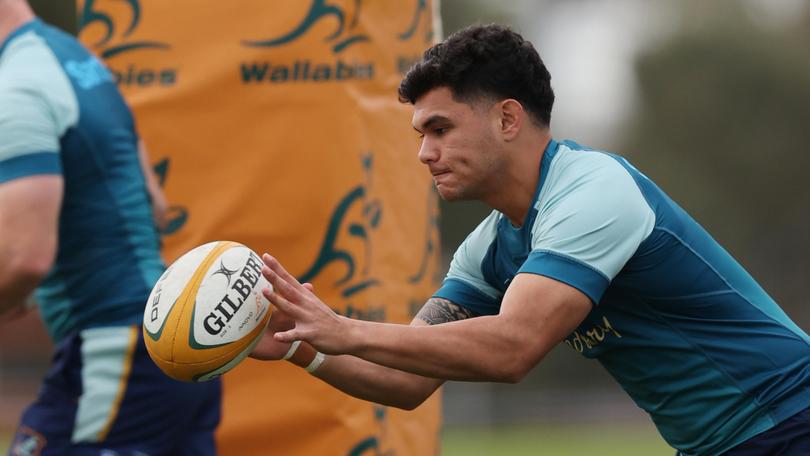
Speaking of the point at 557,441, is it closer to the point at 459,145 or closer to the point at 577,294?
the point at 459,145

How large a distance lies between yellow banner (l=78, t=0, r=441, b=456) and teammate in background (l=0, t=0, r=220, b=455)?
39.7 inches

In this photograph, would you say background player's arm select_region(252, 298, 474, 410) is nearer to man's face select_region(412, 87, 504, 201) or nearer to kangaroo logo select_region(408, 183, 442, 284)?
man's face select_region(412, 87, 504, 201)

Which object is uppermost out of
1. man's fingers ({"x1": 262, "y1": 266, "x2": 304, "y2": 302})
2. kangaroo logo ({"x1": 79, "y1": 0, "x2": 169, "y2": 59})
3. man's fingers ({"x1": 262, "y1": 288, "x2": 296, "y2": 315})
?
man's fingers ({"x1": 262, "y1": 266, "x2": 304, "y2": 302})

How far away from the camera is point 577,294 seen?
4.00 m

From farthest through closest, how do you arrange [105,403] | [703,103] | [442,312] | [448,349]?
[703,103] < [105,403] < [442,312] < [448,349]

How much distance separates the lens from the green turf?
61.6 ft

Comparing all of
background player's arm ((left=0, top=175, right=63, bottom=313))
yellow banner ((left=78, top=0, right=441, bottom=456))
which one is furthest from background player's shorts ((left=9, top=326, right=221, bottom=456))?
yellow banner ((left=78, top=0, right=441, bottom=456))

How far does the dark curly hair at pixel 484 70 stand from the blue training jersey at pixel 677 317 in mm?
248

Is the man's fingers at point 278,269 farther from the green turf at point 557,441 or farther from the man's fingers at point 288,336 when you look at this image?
the green turf at point 557,441

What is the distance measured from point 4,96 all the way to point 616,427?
20.5 meters

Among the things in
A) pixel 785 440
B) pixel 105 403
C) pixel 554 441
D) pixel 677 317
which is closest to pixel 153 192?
pixel 105 403

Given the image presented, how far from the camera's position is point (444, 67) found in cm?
439

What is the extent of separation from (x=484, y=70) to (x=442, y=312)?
36.1 inches

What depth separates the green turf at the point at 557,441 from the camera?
61.6 feet
